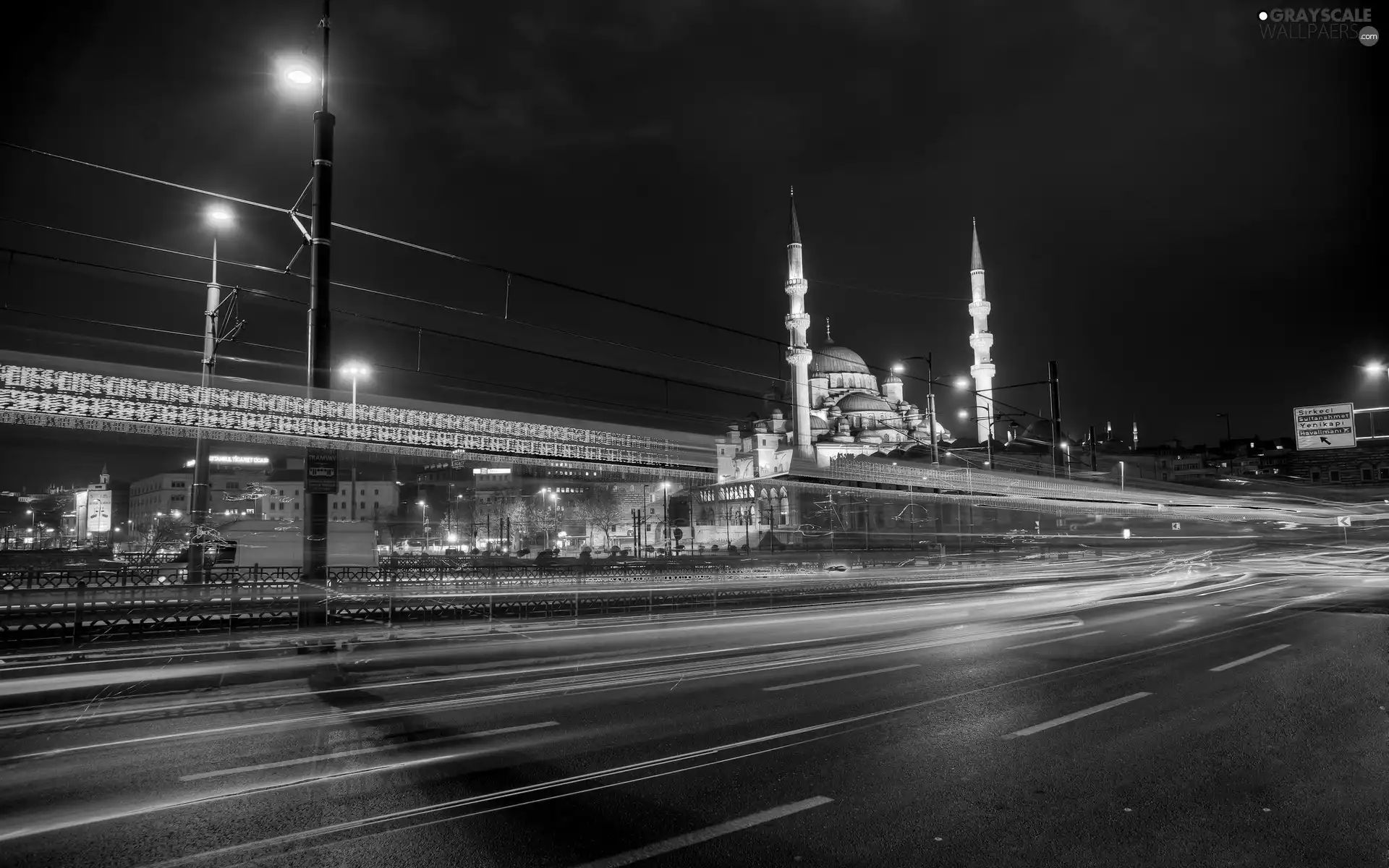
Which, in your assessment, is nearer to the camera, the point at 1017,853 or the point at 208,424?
the point at 1017,853

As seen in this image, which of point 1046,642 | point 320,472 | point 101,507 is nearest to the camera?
point 320,472

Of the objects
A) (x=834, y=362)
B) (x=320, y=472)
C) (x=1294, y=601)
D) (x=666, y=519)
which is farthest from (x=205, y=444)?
(x=834, y=362)

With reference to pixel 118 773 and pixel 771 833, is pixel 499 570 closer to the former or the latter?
pixel 118 773

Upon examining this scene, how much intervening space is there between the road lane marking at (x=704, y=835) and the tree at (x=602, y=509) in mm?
69887

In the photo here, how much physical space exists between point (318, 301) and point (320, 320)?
1.10ft

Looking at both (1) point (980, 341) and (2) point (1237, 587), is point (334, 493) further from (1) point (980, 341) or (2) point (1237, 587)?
(1) point (980, 341)

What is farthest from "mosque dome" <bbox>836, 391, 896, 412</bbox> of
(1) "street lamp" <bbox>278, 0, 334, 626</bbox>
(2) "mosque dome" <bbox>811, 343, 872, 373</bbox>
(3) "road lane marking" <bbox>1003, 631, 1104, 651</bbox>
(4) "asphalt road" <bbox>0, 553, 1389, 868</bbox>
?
(1) "street lamp" <bbox>278, 0, 334, 626</bbox>

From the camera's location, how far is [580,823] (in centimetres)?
539

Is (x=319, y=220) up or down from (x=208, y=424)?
up

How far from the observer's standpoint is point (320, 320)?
1141 cm

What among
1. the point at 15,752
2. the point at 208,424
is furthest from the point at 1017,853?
the point at 208,424

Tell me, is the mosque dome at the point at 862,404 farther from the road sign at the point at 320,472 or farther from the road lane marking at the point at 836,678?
the road sign at the point at 320,472

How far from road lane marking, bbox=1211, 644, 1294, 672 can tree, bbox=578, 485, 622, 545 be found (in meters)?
64.3

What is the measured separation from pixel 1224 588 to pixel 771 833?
27.4m
